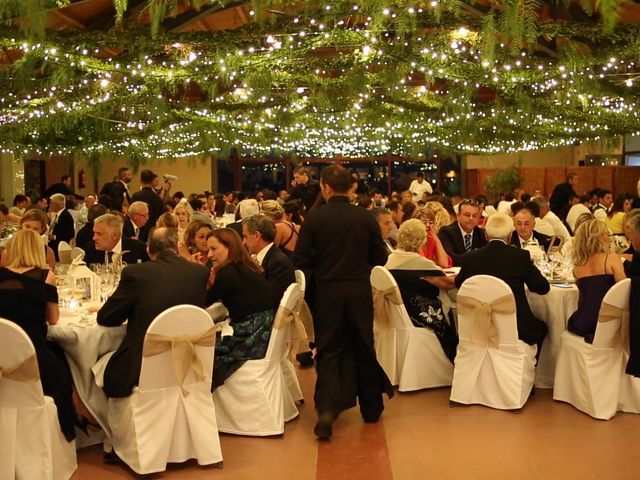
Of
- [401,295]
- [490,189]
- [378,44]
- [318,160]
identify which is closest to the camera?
[401,295]

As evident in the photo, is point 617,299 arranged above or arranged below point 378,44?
below

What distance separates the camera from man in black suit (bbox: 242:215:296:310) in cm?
578

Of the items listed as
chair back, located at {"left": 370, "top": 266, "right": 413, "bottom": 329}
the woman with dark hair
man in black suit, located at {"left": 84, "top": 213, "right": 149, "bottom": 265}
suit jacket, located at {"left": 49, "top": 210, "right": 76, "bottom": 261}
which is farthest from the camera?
suit jacket, located at {"left": 49, "top": 210, "right": 76, "bottom": 261}

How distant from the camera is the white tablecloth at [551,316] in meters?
6.18

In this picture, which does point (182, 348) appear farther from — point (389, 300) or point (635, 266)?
point (635, 266)

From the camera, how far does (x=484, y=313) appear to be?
578 centimetres

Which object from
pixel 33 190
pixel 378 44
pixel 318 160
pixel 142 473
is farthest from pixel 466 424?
pixel 318 160

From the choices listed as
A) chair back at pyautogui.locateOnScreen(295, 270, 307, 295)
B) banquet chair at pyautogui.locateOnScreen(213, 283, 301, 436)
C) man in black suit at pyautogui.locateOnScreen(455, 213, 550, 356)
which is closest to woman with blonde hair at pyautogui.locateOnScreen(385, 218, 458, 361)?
man in black suit at pyautogui.locateOnScreen(455, 213, 550, 356)

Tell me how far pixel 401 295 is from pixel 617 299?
5.24 feet

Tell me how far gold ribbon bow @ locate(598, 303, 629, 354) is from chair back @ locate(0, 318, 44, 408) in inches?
132

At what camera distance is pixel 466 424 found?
5.48 metres

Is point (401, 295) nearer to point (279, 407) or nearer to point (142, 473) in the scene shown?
point (279, 407)

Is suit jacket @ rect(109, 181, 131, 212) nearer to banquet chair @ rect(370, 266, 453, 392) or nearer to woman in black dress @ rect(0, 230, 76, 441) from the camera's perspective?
banquet chair @ rect(370, 266, 453, 392)

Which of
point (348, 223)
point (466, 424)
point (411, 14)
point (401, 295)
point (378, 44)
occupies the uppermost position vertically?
point (378, 44)
